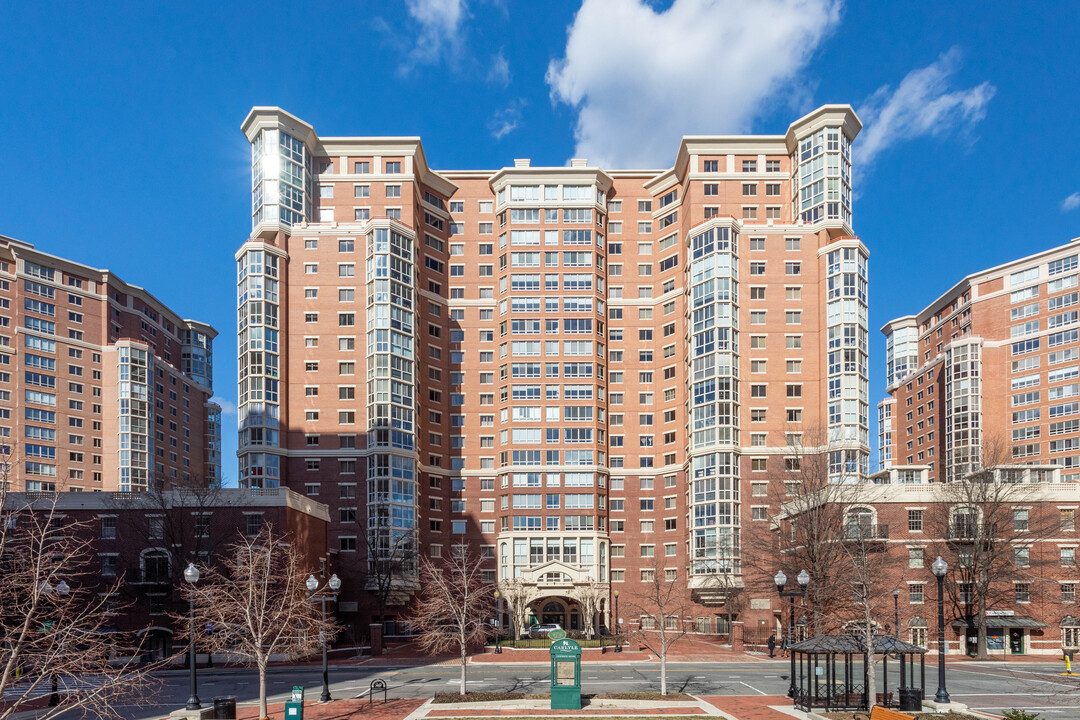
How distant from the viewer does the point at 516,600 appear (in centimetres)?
7431

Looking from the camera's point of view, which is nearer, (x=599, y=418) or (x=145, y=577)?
(x=145, y=577)

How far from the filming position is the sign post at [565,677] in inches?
1196

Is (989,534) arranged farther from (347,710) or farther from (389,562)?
(389,562)

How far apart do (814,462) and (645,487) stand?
23884 mm

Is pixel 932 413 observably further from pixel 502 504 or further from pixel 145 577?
pixel 145 577

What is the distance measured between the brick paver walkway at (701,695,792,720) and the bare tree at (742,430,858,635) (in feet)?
29.1

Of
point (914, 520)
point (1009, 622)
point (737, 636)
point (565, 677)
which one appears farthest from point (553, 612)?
point (565, 677)

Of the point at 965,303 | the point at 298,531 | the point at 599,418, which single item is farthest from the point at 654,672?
the point at 965,303

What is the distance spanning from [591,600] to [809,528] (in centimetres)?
2493

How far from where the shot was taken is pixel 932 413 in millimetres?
A: 116062

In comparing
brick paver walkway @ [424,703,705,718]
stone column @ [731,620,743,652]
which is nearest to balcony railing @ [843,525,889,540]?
stone column @ [731,620,743,652]

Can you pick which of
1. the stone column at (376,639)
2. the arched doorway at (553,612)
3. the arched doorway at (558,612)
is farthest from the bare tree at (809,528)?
the stone column at (376,639)

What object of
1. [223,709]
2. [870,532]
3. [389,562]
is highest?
[870,532]

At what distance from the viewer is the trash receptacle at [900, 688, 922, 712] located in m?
29.5
